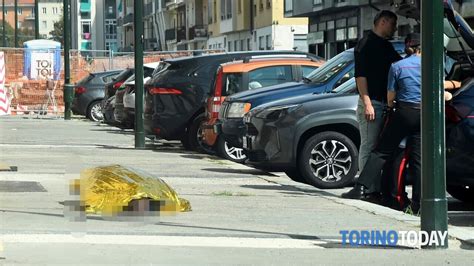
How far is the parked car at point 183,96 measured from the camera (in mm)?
18938

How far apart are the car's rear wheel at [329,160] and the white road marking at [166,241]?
4.40 meters

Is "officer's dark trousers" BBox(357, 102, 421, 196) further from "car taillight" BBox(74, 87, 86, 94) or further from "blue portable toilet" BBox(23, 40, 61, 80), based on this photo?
"blue portable toilet" BBox(23, 40, 61, 80)

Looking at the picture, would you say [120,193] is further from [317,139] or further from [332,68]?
[332,68]

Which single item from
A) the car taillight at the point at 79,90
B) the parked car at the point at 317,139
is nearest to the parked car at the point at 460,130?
the parked car at the point at 317,139

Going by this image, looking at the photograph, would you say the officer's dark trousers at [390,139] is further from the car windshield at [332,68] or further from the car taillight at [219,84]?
the car taillight at [219,84]

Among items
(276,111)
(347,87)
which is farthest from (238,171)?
(347,87)

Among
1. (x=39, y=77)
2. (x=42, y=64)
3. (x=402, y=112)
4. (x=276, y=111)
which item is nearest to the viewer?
(x=402, y=112)

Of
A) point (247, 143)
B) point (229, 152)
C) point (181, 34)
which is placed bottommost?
point (229, 152)

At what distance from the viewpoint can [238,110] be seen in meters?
15.5

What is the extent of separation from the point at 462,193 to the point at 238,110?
448 cm

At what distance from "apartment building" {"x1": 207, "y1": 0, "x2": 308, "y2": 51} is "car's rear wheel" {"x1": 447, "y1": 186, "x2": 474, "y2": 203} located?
47.3 metres

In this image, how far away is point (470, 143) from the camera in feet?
33.1

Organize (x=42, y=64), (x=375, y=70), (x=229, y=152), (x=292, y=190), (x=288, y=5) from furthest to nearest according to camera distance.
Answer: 1. (x=288, y=5)
2. (x=42, y=64)
3. (x=229, y=152)
4. (x=292, y=190)
5. (x=375, y=70)

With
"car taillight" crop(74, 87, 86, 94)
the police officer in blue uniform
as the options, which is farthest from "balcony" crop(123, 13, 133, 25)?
the police officer in blue uniform
